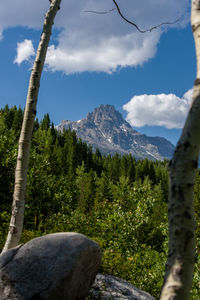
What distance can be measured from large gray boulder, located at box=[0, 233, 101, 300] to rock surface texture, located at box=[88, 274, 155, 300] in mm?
1008

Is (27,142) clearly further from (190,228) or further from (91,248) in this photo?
(190,228)

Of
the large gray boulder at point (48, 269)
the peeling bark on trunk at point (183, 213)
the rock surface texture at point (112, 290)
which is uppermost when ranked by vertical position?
the peeling bark on trunk at point (183, 213)

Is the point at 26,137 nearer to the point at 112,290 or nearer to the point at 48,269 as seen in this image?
the point at 48,269

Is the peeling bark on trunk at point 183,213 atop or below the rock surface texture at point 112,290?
atop

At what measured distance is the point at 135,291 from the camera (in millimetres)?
7160

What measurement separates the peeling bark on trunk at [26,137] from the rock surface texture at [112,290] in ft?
9.20

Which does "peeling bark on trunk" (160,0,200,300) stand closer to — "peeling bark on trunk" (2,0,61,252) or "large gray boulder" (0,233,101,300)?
"large gray boulder" (0,233,101,300)

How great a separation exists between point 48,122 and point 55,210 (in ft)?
351

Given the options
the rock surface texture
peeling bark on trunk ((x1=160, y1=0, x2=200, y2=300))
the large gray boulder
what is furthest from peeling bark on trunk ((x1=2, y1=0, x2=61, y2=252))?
peeling bark on trunk ((x1=160, y1=0, x2=200, y2=300))

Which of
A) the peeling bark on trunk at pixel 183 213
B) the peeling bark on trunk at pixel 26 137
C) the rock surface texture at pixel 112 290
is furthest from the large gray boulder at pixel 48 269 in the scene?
the peeling bark on trunk at pixel 183 213

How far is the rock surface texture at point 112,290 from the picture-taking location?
6262 millimetres

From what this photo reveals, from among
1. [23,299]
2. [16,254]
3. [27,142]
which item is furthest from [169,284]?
[27,142]

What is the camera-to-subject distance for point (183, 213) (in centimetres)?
219

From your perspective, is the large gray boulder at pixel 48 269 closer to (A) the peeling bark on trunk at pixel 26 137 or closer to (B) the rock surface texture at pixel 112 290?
(A) the peeling bark on trunk at pixel 26 137
